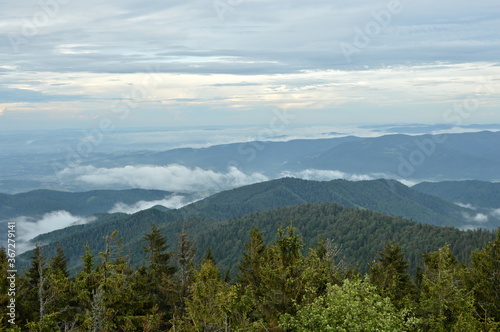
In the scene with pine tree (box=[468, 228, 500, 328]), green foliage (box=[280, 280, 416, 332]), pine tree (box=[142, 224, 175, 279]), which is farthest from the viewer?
pine tree (box=[142, 224, 175, 279])

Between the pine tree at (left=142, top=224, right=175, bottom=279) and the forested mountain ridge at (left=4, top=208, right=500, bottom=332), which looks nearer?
the forested mountain ridge at (left=4, top=208, right=500, bottom=332)

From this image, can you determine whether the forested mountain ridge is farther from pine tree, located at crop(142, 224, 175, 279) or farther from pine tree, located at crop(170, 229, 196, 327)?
pine tree, located at crop(142, 224, 175, 279)

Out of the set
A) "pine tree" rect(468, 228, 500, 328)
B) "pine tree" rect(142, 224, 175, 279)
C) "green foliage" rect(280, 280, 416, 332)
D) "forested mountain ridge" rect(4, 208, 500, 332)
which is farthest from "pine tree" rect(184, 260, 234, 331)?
"pine tree" rect(468, 228, 500, 328)

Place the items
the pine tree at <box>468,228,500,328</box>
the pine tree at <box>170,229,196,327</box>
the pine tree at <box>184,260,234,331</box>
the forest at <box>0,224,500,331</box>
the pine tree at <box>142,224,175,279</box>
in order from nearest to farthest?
the forest at <box>0,224,500,331</box>, the pine tree at <box>184,260,234,331</box>, the pine tree at <box>468,228,500,328</box>, the pine tree at <box>170,229,196,327</box>, the pine tree at <box>142,224,175,279</box>

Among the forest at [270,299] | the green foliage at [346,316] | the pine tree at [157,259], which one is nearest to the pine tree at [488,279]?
the forest at [270,299]

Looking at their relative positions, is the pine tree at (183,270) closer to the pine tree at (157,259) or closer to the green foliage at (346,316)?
the pine tree at (157,259)

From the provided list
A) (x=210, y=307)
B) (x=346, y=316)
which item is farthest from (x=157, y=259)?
(x=346, y=316)

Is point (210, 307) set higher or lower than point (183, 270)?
higher

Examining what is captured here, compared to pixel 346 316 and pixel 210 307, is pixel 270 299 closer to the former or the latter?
pixel 210 307

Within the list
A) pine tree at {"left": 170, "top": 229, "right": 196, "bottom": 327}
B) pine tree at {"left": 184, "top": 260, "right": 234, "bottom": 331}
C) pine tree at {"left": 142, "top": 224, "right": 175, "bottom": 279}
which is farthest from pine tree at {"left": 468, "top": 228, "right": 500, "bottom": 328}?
pine tree at {"left": 142, "top": 224, "right": 175, "bottom": 279}

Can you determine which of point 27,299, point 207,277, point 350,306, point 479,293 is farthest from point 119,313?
point 479,293

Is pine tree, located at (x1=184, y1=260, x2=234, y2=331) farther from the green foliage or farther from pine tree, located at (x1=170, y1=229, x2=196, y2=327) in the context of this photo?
pine tree, located at (x1=170, y1=229, x2=196, y2=327)

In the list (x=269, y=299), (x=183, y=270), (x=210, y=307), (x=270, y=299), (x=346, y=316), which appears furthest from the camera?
(x=183, y=270)

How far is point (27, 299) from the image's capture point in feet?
112
